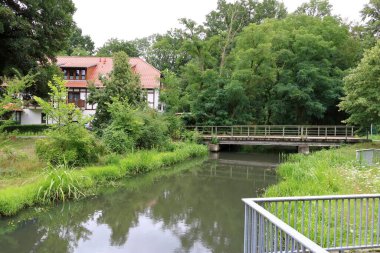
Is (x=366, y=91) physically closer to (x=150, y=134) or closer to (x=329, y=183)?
(x=329, y=183)

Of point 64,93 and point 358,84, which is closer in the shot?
point 64,93

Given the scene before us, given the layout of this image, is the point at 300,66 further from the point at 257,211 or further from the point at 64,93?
the point at 257,211

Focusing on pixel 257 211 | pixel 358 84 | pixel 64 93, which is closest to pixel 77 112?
pixel 64 93

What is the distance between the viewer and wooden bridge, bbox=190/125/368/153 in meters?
27.3

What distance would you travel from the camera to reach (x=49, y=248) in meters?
8.20

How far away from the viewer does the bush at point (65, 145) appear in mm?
14281

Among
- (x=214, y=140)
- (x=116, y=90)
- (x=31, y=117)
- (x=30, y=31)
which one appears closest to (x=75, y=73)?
(x=31, y=117)

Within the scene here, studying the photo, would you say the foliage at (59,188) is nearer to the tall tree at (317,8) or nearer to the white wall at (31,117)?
the white wall at (31,117)

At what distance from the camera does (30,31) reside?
22.0 metres

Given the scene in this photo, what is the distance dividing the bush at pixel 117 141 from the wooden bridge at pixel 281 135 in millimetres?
12539

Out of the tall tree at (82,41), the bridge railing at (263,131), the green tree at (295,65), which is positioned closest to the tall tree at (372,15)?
the green tree at (295,65)

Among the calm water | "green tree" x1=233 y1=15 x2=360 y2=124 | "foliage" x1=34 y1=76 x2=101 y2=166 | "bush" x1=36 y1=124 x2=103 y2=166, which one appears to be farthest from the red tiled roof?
the calm water

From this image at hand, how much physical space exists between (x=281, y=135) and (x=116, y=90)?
1493cm

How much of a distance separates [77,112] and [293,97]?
20.4m
